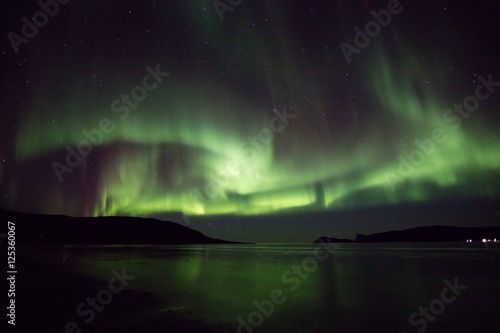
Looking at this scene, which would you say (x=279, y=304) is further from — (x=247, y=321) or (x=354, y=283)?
(x=354, y=283)

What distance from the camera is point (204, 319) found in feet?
41.3

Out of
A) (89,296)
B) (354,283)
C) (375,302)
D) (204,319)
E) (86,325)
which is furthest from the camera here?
(354,283)

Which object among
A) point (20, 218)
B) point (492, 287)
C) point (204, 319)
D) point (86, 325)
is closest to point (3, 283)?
point (86, 325)

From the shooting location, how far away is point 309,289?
21.4 m

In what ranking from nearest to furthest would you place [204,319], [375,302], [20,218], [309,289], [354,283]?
[204,319] < [375,302] < [309,289] < [354,283] < [20,218]

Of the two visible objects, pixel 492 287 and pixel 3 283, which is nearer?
pixel 3 283

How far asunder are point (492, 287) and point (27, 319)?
27.4 metres

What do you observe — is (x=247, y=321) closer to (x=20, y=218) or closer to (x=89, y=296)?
(x=89, y=296)

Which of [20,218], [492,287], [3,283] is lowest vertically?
[492,287]

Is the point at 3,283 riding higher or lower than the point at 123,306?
higher

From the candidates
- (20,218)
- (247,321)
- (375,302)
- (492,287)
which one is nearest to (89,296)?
(247,321)

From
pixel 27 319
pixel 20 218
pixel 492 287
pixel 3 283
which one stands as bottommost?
pixel 492 287

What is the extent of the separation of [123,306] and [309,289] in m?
11.9

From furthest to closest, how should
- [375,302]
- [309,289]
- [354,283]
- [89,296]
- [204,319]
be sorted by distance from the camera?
[354,283] → [309,289] → [375,302] → [89,296] → [204,319]
